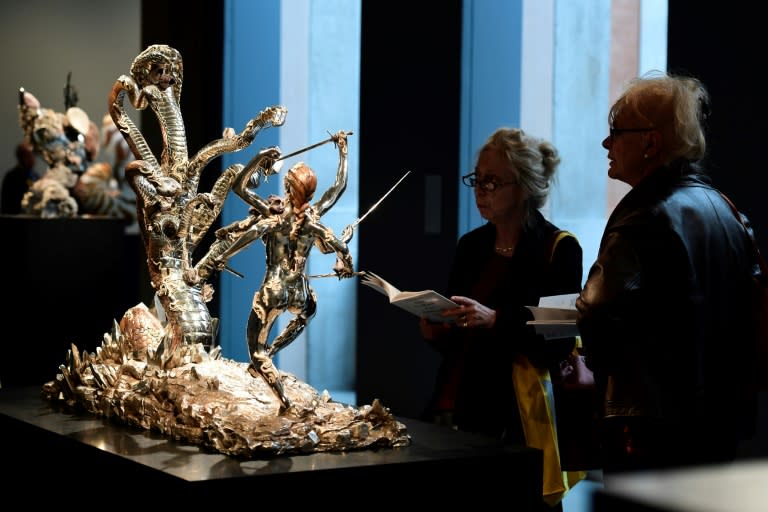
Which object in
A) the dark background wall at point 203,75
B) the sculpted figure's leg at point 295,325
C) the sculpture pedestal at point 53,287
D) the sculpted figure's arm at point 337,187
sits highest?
the dark background wall at point 203,75

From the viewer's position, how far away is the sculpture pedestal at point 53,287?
7.72m

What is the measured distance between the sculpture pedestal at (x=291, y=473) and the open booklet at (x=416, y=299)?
0.32 meters

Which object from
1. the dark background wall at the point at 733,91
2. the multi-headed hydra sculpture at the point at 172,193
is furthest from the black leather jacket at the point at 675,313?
the multi-headed hydra sculpture at the point at 172,193

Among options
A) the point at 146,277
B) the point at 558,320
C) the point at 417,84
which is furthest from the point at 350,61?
the point at 558,320

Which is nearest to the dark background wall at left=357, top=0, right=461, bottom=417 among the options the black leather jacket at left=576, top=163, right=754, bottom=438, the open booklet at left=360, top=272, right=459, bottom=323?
the open booklet at left=360, top=272, right=459, bottom=323

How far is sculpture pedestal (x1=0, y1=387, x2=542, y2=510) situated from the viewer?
2.51 m

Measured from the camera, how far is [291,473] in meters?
2.52

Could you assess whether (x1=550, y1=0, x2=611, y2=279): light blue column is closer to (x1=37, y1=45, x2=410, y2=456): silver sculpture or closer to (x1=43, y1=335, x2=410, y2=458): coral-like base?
(x1=37, y1=45, x2=410, y2=456): silver sculpture

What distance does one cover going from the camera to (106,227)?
813 centimetres

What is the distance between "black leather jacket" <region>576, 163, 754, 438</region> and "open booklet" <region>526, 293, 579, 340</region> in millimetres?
184

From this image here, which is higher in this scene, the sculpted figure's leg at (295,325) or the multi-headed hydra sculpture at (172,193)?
the multi-headed hydra sculpture at (172,193)

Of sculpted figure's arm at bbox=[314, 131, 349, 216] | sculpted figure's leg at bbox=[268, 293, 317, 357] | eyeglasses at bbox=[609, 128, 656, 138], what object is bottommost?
sculpted figure's leg at bbox=[268, 293, 317, 357]

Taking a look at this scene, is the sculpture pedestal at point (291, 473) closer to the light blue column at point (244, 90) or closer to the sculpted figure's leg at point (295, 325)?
the sculpted figure's leg at point (295, 325)

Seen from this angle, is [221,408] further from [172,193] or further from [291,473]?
[172,193]
